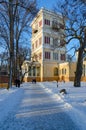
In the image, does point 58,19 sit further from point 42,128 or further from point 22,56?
point 42,128

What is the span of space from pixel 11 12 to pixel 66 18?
672cm

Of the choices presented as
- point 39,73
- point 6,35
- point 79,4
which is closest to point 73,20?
point 6,35

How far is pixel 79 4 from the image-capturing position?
15477mm

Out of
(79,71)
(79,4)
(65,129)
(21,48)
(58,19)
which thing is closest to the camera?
(65,129)

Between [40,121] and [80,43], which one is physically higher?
[80,43]

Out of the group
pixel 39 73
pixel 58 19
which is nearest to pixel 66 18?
pixel 58 19

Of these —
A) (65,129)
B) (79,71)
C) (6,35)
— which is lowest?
(65,129)

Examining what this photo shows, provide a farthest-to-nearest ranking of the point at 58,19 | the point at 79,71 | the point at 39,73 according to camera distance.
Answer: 1. the point at 39,73
2. the point at 58,19
3. the point at 79,71

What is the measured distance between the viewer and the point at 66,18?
36.1 m

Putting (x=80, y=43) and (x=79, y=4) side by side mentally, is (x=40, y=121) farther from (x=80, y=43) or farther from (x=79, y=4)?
(x=80, y=43)

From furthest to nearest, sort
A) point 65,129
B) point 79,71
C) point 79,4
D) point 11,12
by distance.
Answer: point 79,71, point 11,12, point 79,4, point 65,129

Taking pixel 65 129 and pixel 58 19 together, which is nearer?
pixel 65 129

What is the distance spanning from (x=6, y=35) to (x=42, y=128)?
32985mm

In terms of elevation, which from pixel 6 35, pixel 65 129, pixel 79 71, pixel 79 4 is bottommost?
pixel 65 129
